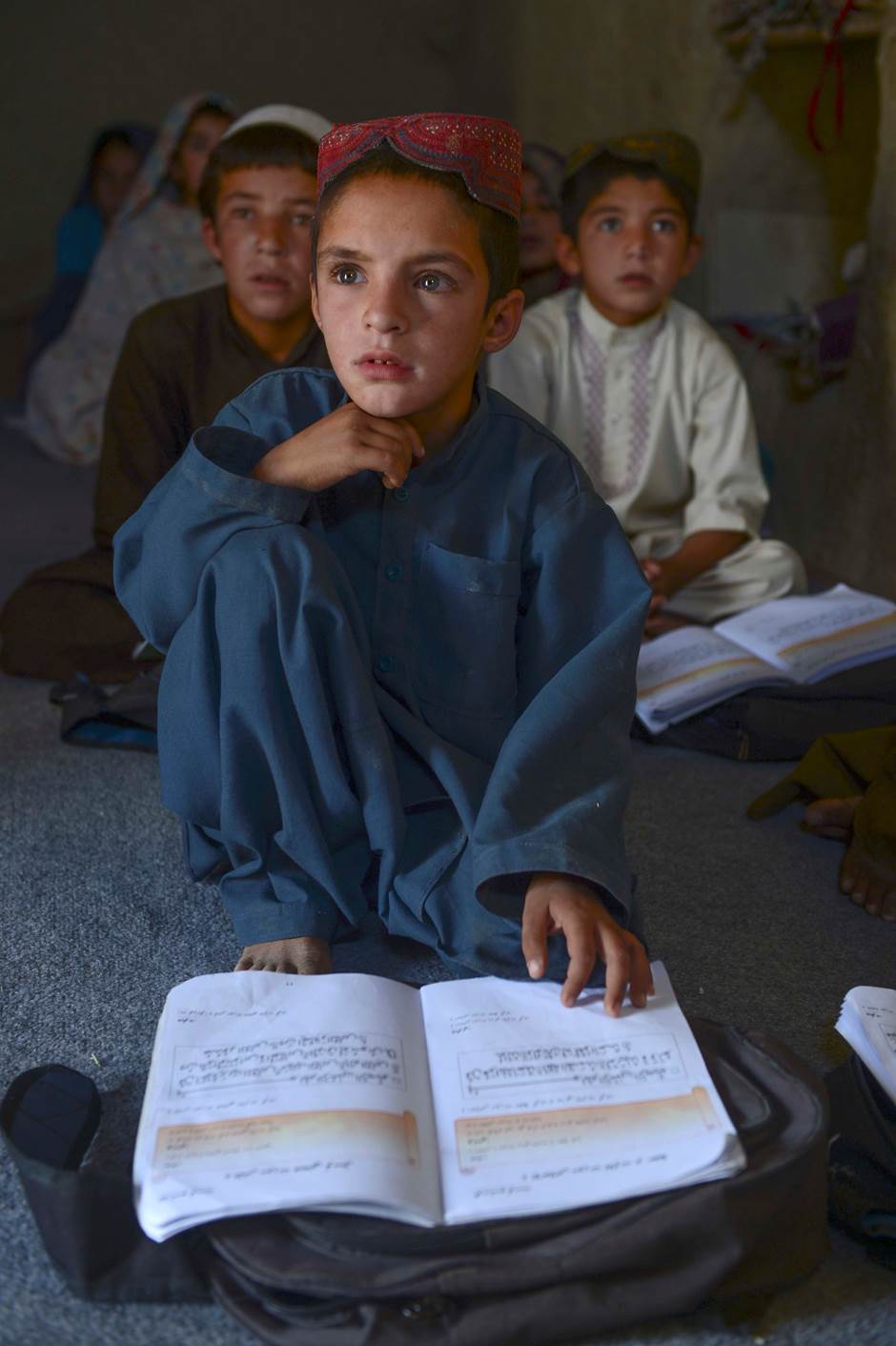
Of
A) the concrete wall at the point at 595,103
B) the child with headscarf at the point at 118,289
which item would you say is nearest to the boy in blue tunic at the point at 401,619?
the concrete wall at the point at 595,103

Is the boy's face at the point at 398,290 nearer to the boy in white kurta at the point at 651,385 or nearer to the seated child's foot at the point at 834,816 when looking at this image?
the seated child's foot at the point at 834,816

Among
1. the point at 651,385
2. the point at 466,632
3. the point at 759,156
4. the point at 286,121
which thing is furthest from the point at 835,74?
the point at 466,632

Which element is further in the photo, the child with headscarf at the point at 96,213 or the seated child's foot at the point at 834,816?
the child with headscarf at the point at 96,213

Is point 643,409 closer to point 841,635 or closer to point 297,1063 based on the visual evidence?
point 841,635

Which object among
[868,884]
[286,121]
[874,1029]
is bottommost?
[868,884]

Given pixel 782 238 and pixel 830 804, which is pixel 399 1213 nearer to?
pixel 830 804

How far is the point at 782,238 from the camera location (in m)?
3.00

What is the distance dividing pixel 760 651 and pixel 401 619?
791 millimetres

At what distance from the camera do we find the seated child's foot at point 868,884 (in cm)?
143

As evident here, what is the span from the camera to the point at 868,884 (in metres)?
1.46

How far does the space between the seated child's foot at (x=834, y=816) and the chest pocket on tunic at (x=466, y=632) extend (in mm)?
451

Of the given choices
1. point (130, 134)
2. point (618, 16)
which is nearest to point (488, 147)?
point (618, 16)

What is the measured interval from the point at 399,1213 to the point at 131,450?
4.76 ft

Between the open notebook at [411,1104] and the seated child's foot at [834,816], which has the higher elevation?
the open notebook at [411,1104]
